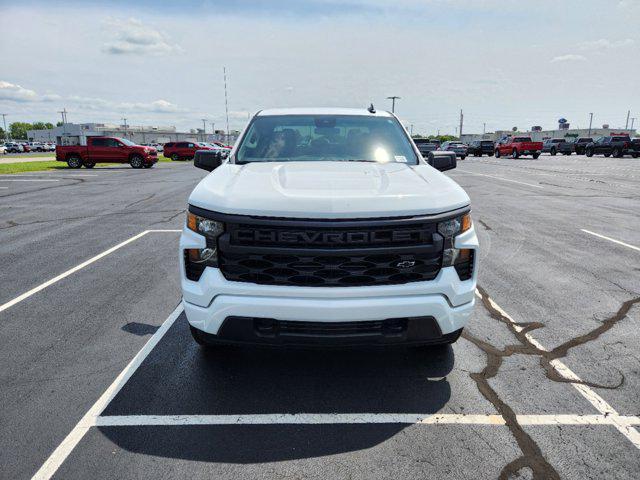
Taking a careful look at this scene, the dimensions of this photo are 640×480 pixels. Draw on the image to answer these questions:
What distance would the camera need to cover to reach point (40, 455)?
2414 millimetres

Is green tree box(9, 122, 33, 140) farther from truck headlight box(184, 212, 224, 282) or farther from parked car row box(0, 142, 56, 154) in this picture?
truck headlight box(184, 212, 224, 282)

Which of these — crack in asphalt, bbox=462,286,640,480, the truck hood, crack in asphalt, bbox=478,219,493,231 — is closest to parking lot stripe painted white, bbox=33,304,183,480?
the truck hood

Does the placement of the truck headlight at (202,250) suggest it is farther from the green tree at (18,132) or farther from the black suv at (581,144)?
the green tree at (18,132)

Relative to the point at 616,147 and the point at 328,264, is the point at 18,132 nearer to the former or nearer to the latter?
the point at 616,147

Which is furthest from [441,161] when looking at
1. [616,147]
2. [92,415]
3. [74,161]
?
[616,147]

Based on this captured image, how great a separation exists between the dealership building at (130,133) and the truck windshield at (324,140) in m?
99.4

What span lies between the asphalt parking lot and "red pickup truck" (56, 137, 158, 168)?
81.4 ft

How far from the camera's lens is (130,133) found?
11612 centimetres

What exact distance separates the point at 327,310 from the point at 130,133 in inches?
4988

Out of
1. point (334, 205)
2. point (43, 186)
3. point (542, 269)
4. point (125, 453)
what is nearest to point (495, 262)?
point (542, 269)

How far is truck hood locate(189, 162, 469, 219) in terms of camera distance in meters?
2.66

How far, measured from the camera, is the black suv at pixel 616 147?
1507 inches

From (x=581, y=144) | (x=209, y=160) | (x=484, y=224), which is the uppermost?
(x=581, y=144)

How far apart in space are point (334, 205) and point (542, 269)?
4.27 metres
